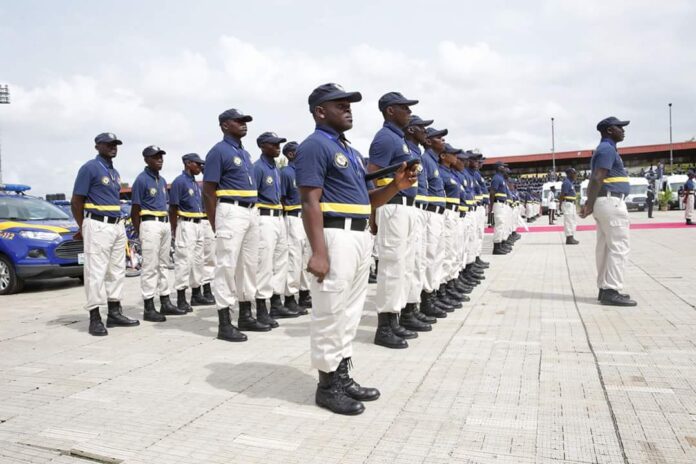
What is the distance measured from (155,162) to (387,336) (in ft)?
13.9

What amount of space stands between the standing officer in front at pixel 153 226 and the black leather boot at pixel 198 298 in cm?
79

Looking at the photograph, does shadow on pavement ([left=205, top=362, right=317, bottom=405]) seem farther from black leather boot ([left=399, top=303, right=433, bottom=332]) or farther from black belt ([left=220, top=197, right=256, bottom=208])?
black belt ([left=220, top=197, right=256, bottom=208])

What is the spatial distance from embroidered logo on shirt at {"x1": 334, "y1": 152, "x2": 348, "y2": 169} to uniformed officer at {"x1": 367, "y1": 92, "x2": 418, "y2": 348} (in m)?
1.40

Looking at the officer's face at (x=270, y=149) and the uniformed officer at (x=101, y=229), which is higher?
the officer's face at (x=270, y=149)

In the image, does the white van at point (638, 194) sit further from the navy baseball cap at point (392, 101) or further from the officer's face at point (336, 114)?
the officer's face at point (336, 114)

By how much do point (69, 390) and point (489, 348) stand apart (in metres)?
3.31

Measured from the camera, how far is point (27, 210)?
34.2 feet

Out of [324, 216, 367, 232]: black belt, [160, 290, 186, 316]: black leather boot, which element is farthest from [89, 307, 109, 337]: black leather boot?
[324, 216, 367, 232]: black belt

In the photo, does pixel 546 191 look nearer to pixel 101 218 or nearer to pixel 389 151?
pixel 389 151

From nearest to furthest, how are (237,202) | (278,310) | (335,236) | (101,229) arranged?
(335,236)
(237,202)
(101,229)
(278,310)

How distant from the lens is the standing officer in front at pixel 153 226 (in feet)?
22.9

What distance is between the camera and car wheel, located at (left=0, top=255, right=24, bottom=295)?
368 inches

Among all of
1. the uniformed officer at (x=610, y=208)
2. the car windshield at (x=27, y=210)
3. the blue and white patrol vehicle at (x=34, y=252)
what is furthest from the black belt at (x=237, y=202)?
the car windshield at (x=27, y=210)

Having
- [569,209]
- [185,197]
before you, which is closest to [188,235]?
[185,197]
